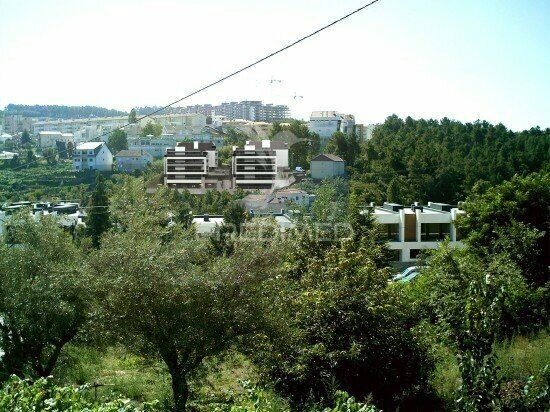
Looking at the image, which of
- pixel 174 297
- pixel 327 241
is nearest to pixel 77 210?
pixel 327 241

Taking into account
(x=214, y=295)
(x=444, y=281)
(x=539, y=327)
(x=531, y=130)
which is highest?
(x=531, y=130)

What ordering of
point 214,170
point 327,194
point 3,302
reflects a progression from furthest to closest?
point 214,170 < point 327,194 < point 3,302

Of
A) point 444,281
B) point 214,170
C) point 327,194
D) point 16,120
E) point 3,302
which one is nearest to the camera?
point 3,302

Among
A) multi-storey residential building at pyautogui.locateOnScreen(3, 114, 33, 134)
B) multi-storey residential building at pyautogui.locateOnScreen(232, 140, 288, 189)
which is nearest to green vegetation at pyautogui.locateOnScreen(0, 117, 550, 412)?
multi-storey residential building at pyautogui.locateOnScreen(232, 140, 288, 189)

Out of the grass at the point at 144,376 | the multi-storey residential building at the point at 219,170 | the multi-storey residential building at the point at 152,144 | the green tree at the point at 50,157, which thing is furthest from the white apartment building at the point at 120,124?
the grass at the point at 144,376

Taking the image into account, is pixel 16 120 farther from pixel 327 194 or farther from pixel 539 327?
pixel 539 327

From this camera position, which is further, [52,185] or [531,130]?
[531,130]
